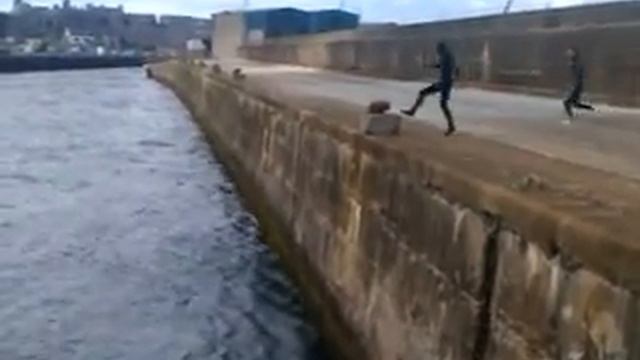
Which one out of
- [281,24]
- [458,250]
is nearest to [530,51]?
[458,250]

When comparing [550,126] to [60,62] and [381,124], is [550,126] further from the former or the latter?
[60,62]

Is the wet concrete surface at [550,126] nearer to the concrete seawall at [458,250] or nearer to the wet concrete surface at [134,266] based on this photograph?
the concrete seawall at [458,250]

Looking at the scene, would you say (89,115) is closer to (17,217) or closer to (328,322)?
(17,217)

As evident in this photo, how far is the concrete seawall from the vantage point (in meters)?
6.79

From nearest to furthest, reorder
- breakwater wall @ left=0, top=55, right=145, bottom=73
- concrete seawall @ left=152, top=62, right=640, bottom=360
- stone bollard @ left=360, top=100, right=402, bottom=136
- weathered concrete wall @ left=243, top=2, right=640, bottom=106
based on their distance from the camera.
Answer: concrete seawall @ left=152, top=62, right=640, bottom=360 → stone bollard @ left=360, top=100, right=402, bottom=136 → weathered concrete wall @ left=243, top=2, right=640, bottom=106 → breakwater wall @ left=0, top=55, right=145, bottom=73

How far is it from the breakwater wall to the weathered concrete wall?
259ft

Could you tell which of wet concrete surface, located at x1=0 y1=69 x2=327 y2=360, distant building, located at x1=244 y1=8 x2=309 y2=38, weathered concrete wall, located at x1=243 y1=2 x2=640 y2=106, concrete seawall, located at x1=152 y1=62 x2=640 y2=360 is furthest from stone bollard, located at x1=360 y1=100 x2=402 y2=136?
distant building, located at x1=244 y1=8 x2=309 y2=38

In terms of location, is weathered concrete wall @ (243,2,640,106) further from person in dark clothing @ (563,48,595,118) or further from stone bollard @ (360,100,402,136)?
stone bollard @ (360,100,402,136)

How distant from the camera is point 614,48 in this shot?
23.4 m

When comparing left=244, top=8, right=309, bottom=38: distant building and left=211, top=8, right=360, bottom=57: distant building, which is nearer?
left=211, top=8, right=360, bottom=57: distant building

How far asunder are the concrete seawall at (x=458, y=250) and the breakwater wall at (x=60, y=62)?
112m

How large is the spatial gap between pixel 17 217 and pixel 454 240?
1652 centimetres

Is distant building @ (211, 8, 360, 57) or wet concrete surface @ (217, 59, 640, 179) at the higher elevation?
wet concrete surface @ (217, 59, 640, 179)

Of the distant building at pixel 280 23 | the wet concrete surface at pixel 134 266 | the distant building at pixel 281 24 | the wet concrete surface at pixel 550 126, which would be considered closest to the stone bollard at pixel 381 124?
the wet concrete surface at pixel 550 126
